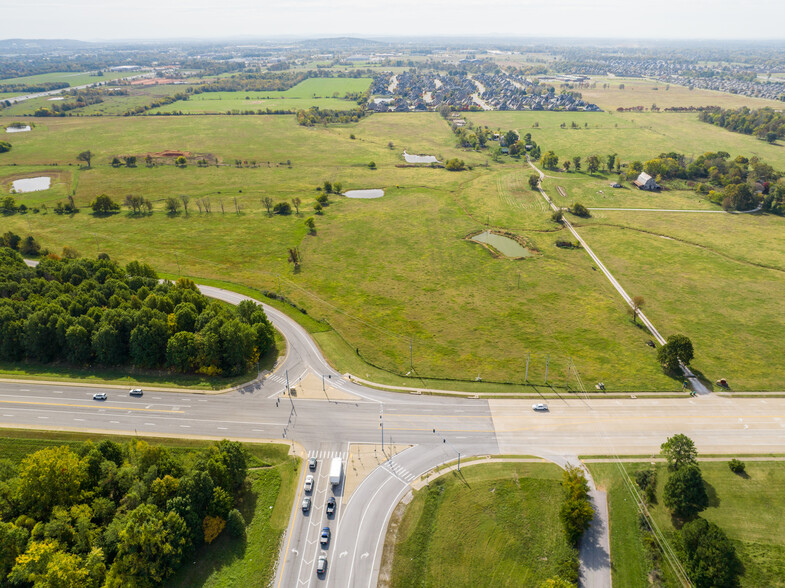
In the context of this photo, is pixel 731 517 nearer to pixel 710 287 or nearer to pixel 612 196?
pixel 710 287

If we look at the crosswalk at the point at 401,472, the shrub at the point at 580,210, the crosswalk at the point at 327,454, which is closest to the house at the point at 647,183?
the shrub at the point at 580,210

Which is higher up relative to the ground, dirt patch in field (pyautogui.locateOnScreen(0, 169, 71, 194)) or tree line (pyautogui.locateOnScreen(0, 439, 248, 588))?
dirt patch in field (pyautogui.locateOnScreen(0, 169, 71, 194))

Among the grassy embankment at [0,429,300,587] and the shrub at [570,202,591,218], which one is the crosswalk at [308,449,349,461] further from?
the shrub at [570,202,591,218]

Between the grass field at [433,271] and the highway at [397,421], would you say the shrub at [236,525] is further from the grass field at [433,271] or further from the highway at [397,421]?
the grass field at [433,271]

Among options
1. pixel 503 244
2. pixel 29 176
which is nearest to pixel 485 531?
pixel 503 244

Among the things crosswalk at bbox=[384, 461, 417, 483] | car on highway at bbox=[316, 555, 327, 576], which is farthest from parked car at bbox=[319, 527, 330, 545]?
crosswalk at bbox=[384, 461, 417, 483]

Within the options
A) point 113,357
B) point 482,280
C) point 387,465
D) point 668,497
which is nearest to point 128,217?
point 113,357
